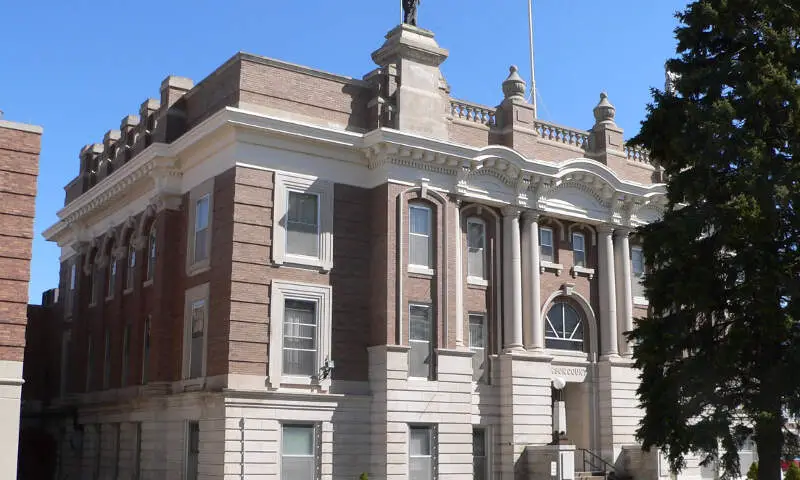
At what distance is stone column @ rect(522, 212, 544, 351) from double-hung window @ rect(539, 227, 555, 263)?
3.03 feet

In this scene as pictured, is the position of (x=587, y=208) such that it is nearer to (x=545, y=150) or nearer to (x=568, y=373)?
(x=545, y=150)

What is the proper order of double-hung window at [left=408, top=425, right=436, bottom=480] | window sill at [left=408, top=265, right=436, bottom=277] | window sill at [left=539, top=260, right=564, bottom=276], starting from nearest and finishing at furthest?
double-hung window at [left=408, top=425, right=436, bottom=480]
window sill at [left=408, top=265, right=436, bottom=277]
window sill at [left=539, top=260, right=564, bottom=276]

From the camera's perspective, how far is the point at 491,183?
33812mm

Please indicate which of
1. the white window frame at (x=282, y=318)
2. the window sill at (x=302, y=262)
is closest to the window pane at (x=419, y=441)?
the white window frame at (x=282, y=318)

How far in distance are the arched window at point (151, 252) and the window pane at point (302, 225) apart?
6147mm

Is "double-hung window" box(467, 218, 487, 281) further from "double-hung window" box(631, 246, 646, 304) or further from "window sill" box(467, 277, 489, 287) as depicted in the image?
"double-hung window" box(631, 246, 646, 304)

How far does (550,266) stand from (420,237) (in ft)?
18.5

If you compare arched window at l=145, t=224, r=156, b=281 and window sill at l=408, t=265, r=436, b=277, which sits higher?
arched window at l=145, t=224, r=156, b=281

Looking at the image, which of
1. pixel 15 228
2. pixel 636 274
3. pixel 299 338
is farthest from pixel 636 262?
pixel 15 228

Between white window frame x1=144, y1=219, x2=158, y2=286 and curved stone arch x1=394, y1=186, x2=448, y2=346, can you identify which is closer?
curved stone arch x1=394, y1=186, x2=448, y2=346

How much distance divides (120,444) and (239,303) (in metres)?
9.43

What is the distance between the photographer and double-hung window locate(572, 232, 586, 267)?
36.6 meters

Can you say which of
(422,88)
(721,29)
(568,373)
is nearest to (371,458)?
(568,373)

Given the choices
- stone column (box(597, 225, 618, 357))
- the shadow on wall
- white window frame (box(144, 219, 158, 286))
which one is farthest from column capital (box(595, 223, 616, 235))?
the shadow on wall
